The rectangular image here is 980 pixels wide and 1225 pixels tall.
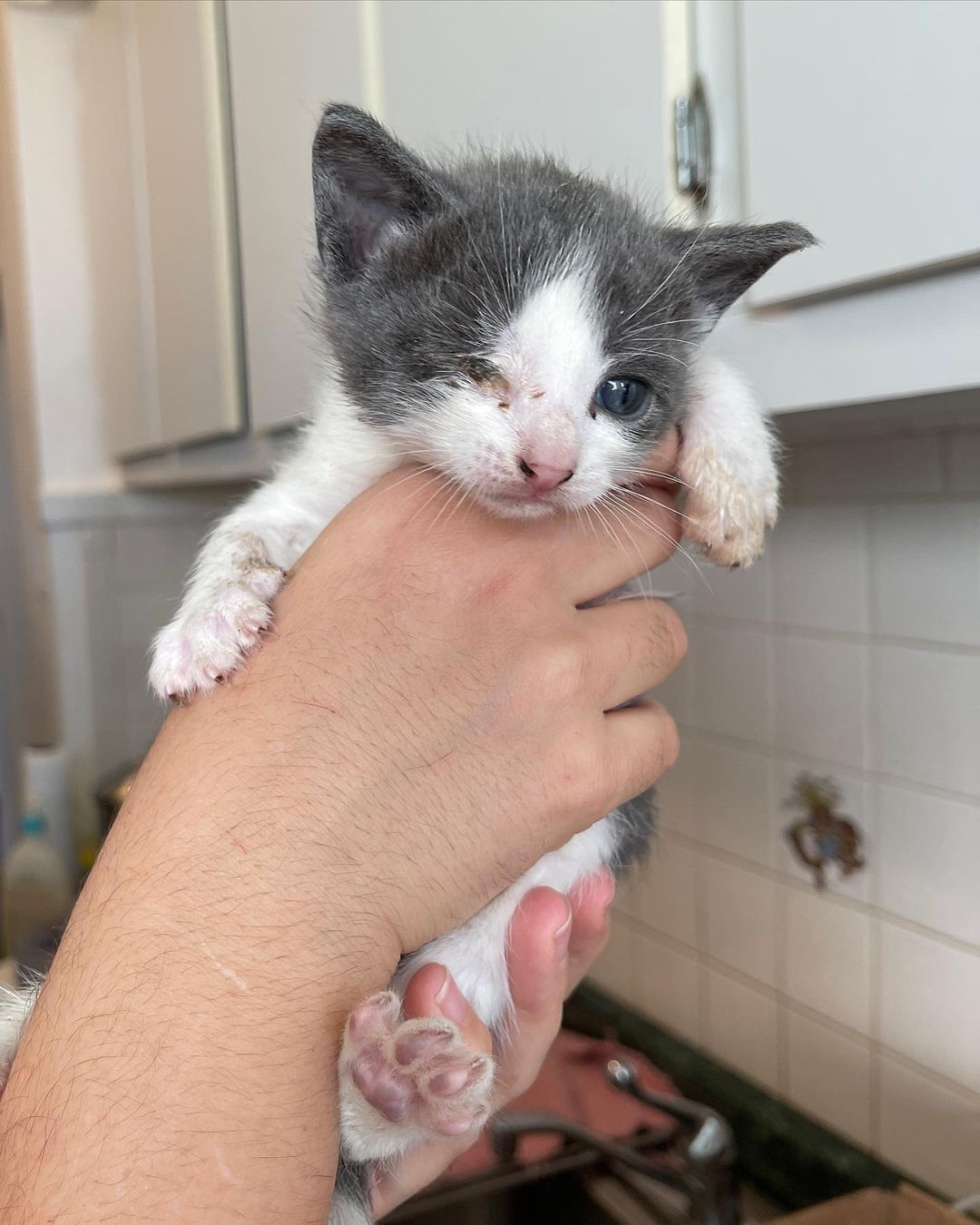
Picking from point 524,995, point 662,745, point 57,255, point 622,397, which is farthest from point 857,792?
point 57,255

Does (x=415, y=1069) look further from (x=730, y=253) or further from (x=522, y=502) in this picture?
(x=730, y=253)

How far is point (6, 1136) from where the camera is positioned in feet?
2.17

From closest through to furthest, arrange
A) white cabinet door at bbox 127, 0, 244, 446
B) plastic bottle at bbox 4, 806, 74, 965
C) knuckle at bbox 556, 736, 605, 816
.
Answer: knuckle at bbox 556, 736, 605, 816, white cabinet door at bbox 127, 0, 244, 446, plastic bottle at bbox 4, 806, 74, 965

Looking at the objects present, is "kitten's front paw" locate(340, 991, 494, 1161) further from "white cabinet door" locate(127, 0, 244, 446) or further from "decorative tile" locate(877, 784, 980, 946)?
"white cabinet door" locate(127, 0, 244, 446)

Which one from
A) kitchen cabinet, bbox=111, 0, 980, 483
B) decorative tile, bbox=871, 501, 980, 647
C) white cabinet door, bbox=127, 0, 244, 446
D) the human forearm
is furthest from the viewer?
white cabinet door, bbox=127, 0, 244, 446

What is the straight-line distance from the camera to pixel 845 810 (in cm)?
140

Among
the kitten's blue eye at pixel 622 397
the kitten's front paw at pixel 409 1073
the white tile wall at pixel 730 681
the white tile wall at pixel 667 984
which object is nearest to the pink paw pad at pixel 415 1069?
the kitten's front paw at pixel 409 1073

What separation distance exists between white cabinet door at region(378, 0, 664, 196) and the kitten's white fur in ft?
0.85

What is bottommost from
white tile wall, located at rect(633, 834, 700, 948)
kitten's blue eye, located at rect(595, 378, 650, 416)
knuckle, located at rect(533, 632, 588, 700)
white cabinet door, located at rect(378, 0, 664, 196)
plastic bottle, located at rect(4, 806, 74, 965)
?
plastic bottle, located at rect(4, 806, 74, 965)

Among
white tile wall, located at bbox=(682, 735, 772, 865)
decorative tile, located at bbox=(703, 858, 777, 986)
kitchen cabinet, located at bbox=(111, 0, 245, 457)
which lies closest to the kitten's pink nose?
white tile wall, located at bbox=(682, 735, 772, 865)

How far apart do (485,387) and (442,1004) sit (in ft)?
1.82

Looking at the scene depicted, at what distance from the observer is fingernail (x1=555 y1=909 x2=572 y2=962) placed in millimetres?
913

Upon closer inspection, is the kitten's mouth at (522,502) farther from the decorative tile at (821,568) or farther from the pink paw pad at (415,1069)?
the decorative tile at (821,568)

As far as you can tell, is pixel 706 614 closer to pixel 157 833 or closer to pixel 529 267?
pixel 529 267
